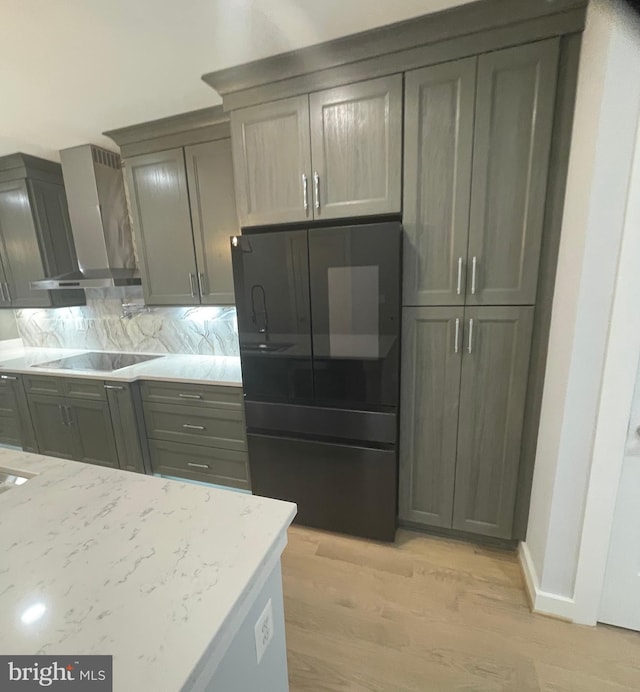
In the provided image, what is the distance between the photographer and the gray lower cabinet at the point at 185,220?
7.22ft

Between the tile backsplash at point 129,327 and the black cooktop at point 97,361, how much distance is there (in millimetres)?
121

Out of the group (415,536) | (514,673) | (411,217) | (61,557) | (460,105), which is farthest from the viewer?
(415,536)

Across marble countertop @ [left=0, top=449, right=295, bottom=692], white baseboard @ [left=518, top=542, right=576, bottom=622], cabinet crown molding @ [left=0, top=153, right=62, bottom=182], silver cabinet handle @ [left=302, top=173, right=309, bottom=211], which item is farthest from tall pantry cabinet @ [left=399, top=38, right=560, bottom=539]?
cabinet crown molding @ [left=0, top=153, right=62, bottom=182]

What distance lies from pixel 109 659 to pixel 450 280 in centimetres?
169

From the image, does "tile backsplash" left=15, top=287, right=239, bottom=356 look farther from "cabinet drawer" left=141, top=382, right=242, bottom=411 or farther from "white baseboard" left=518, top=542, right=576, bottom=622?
"white baseboard" left=518, top=542, right=576, bottom=622

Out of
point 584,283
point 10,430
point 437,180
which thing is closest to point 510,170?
point 437,180

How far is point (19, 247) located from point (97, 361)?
1147mm

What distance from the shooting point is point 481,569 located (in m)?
1.78

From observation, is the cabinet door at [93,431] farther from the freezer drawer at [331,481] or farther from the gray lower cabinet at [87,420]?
the freezer drawer at [331,481]

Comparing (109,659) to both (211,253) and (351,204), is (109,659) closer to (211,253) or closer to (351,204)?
(351,204)

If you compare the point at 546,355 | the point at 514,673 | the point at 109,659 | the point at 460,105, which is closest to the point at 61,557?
the point at 109,659

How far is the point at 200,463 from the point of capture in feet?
7.84

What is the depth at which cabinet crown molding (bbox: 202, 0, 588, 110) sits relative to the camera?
4.34 feet

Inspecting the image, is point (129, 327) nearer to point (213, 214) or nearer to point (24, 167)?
point (24, 167)
